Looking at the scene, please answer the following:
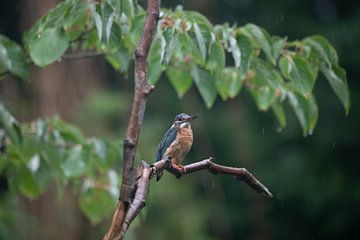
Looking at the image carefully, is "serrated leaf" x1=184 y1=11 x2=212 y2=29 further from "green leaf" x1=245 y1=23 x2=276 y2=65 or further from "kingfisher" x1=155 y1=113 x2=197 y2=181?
"kingfisher" x1=155 y1=113 x2=197 y2=181

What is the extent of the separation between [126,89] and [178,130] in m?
7.20

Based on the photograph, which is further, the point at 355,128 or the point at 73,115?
the point at 355,128

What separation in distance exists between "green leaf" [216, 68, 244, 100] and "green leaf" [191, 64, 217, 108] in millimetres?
75

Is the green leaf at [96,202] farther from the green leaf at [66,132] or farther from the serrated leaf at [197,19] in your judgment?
the serrated leaf at [197,19]

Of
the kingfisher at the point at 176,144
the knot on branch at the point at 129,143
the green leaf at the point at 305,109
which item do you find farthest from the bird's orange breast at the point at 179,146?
the knot on branch at the point at 129,143

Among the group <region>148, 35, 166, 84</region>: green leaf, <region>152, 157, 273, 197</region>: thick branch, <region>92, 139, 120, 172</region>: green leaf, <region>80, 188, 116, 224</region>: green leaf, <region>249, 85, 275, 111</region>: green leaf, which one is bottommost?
<region>80, 188, 116, 224</region>: green leaf

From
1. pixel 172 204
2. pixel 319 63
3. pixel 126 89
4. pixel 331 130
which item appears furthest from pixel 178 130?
pixel 126 89

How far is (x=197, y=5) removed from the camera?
9898 millimetres

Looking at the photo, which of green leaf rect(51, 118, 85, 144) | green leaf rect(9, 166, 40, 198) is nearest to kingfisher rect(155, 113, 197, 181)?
green leaf rect(51, 118, 85, 144)

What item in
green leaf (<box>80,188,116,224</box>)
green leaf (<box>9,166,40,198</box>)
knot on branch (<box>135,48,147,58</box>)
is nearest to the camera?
knot on branch (<box>135,48,147,58</box>)

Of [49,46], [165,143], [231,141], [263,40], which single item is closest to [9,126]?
[49,46]

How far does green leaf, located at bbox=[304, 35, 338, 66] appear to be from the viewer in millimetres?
3339

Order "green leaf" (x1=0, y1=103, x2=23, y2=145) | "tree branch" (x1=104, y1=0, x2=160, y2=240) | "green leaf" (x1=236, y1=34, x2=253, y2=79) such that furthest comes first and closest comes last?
"green leaf" (x1=236, y1=34, x2=253, y2=79) → "green leaf" (x1=0, y1=103, x2=23, y2=145) → "tree branch" (x1=104, y1=0, x2=160, y2=240)

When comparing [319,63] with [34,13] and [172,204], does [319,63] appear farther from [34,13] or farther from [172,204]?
[172,204]
